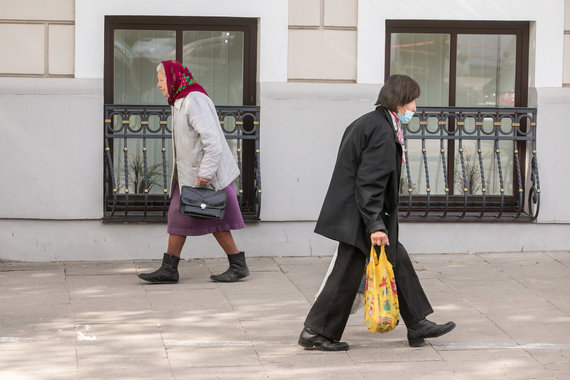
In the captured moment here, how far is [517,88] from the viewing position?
10.6 metres

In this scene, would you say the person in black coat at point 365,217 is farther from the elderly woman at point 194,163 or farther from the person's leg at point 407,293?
the elderly woman at point 194,163

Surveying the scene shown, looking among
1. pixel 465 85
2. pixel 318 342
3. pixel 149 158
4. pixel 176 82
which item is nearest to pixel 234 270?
pixel 176 82

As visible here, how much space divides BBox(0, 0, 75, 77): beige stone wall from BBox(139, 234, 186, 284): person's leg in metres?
2.07

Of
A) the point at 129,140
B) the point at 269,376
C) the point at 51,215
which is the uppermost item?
the point at 129,140

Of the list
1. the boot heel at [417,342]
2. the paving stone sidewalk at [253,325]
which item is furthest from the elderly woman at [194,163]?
the boot heel at [417,342]

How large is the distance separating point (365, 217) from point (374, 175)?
0.25 meters

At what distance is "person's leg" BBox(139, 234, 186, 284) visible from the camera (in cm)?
870

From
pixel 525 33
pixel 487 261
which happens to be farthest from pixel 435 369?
pixel 525 33

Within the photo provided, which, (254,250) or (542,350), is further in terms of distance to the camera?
(254,250)

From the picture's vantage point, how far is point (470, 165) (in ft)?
35.1

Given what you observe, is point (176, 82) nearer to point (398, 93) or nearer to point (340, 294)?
point (398, 93)

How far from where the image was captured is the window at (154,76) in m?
10.2

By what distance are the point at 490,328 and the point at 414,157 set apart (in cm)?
348

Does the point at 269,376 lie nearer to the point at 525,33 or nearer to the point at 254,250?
the point at 254,250
